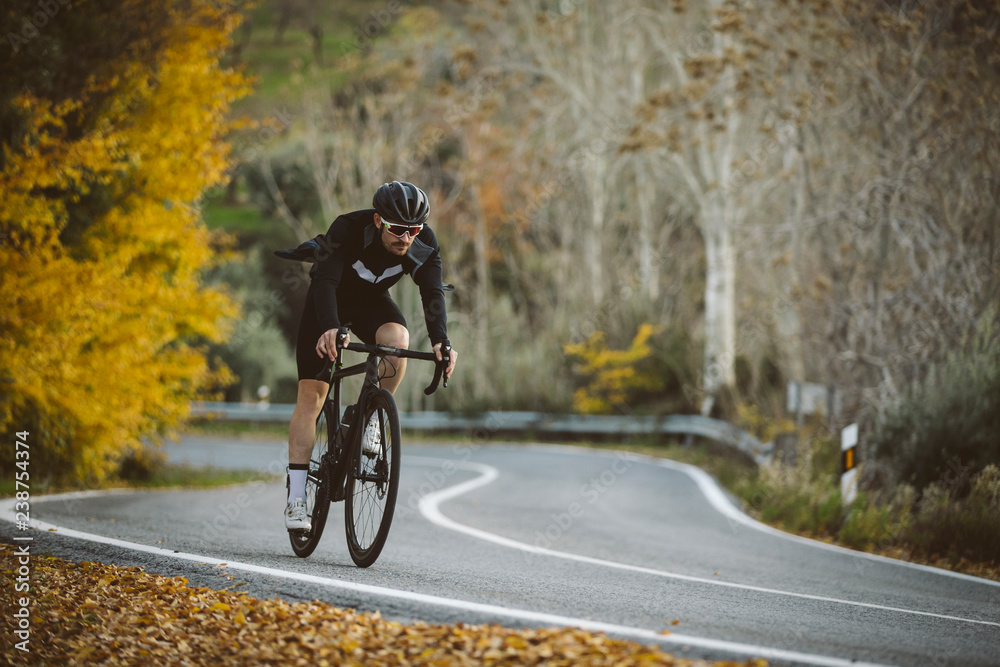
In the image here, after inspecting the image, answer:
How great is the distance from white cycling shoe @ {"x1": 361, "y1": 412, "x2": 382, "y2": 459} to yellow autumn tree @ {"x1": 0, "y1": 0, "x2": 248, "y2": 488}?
20.5 ft

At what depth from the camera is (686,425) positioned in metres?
22.3

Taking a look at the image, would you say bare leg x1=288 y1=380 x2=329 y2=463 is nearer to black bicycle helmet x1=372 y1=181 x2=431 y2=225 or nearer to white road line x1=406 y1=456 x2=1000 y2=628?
black bicycle helmet x1=372 y1=181 x2=431 y2=225

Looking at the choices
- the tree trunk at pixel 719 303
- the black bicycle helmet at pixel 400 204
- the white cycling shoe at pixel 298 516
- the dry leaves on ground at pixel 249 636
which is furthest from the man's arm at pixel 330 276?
the tree trunk at pixel 719 303

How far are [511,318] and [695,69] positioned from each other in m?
16.4

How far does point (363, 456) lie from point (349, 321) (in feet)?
2.99

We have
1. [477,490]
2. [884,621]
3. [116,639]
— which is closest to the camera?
[116,639]

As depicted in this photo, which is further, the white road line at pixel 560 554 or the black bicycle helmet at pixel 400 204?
the white road line at pixel 560 554

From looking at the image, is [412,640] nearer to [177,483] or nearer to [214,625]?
[214,625]

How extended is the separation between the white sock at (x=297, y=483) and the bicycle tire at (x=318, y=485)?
8cm

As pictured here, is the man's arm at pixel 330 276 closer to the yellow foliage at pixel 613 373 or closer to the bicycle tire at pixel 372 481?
the bicycle tire at pixel 372 481

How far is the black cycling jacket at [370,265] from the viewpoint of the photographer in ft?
18.5

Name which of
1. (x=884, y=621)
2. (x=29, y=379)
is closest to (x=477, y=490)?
(x=29, y=379)

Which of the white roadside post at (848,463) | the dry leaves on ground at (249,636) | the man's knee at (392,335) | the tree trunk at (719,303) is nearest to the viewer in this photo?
the dry leaves on ground at (249,636)

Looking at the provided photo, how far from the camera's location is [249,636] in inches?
174
